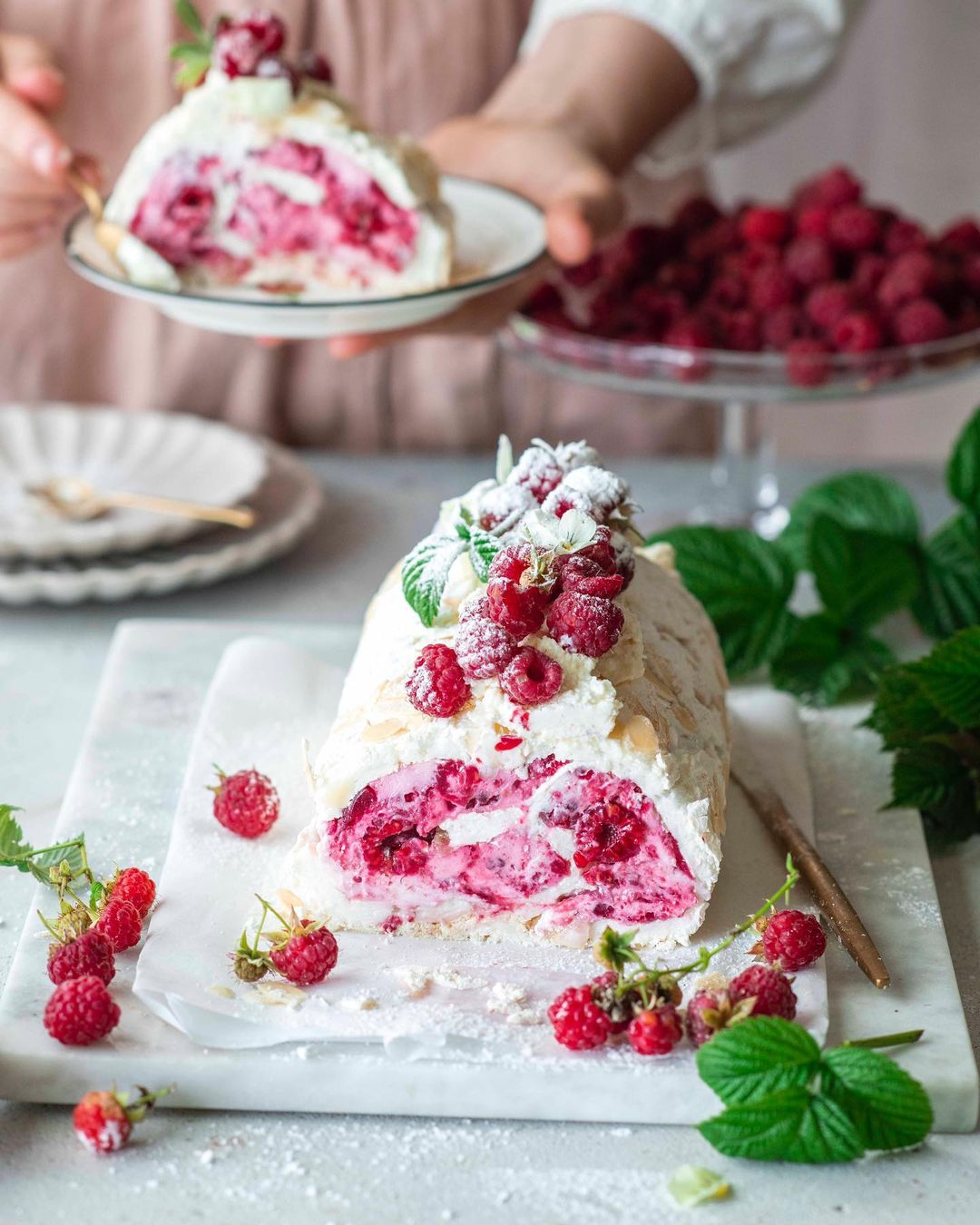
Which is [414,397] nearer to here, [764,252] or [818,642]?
[764,252]

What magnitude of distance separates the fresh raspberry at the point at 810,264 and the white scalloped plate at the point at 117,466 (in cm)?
98

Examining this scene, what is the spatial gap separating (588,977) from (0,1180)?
61 centimetres

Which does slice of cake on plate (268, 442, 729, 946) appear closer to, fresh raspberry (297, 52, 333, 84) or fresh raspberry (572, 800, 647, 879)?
fresh raspberry (572, 800, 647, 879)

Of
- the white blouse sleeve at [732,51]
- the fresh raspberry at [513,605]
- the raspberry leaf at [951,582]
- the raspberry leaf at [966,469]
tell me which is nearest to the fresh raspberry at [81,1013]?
the fresh raspberry at [513,605]

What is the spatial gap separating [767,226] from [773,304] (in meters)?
0.22

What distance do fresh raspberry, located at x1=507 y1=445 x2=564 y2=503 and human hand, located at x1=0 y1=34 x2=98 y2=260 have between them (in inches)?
41.0

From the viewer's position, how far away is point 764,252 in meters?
2.79

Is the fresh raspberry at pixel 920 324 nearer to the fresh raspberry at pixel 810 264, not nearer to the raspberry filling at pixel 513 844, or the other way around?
the fresh raspberry at pixel 810 264

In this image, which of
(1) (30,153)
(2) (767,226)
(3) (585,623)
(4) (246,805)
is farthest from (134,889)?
(2) (767,226)

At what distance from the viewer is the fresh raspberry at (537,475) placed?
1.92 meters

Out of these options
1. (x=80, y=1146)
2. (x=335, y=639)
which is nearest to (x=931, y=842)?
(x=335, y=639)

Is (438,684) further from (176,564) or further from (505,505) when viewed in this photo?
(176,564)

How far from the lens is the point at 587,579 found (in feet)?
5.73

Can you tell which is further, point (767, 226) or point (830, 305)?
A: point (767, 226)
